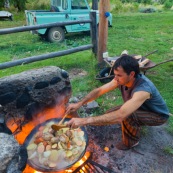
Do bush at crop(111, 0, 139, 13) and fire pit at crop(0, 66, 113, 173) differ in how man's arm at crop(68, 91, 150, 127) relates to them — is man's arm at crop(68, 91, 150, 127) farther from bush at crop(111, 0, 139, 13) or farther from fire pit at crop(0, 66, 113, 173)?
bush at crop(111, 0, 139, 13)

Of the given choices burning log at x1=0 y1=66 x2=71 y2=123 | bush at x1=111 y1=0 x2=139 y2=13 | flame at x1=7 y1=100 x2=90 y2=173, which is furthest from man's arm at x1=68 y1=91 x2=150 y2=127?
bush at x1=111 y1=0 x2=139 y2=13

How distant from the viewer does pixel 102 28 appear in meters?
5.23

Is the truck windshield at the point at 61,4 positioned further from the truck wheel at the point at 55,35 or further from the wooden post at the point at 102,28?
the wooden post at the point at 102,28

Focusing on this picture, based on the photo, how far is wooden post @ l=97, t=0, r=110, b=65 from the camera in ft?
16.4

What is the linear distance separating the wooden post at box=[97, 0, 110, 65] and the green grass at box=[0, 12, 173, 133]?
344 mm

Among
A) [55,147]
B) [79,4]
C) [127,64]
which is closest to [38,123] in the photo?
[55,147]

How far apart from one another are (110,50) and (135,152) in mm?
5024

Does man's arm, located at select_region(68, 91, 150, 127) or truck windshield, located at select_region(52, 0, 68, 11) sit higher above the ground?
truck windshield, located at select_region(52, 0, 68, 11)

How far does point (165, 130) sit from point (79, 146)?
1.69 meters

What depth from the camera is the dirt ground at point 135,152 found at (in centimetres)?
293

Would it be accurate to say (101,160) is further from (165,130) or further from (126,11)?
(126,11)

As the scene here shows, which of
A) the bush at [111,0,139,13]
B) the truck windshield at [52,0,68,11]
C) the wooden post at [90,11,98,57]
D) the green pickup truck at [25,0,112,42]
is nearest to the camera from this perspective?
the wooden post at [90,11,98,57]

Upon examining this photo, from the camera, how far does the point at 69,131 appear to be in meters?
2.90

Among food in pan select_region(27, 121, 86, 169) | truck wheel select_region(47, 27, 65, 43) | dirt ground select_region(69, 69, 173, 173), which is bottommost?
dirt ground select_region(69, 69, 173, 173)
